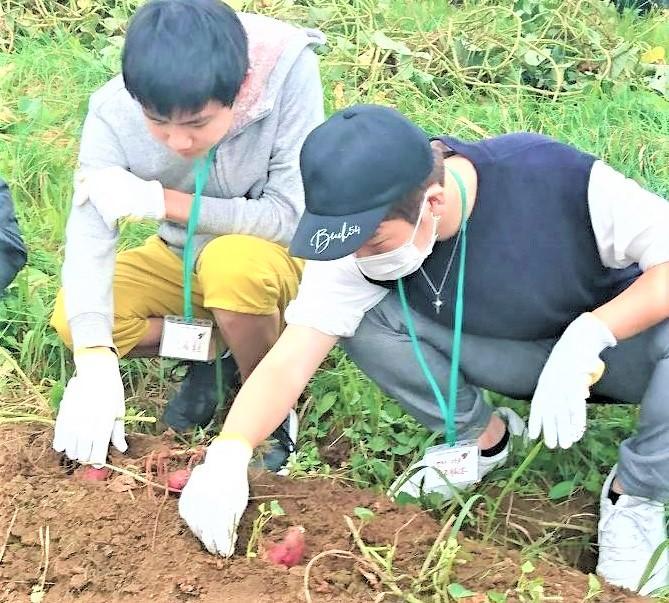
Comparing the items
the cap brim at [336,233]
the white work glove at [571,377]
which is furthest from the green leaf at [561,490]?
the cap brim at [336,233]

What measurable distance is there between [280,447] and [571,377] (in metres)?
0.82

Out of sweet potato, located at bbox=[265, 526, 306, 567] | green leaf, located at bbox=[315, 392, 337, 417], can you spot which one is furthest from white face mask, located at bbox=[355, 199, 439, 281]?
green leaf, located at bbox=[315, 392, 337, 417]

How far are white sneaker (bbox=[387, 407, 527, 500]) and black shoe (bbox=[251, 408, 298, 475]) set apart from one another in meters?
0.29

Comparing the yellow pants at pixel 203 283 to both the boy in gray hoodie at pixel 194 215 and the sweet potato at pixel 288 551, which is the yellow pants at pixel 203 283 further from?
the sweet potato at pixel 288 551

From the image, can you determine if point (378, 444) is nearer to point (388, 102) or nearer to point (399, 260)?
point (399, 260)

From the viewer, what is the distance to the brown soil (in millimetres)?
1578

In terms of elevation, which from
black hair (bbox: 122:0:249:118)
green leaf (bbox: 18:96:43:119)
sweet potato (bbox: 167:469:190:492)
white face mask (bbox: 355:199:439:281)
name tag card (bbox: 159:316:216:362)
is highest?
black hair (bbox: 122:0:249:118)

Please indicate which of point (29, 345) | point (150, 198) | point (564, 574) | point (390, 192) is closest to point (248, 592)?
point (564, 574)

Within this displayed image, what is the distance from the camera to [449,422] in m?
1.98

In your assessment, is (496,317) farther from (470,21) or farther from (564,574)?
(470,21)

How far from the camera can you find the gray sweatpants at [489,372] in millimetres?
1814

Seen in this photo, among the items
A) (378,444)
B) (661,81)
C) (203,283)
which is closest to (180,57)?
(203,283)

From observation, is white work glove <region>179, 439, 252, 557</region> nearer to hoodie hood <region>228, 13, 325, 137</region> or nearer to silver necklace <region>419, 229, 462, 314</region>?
silver necklace <region>419, 229, 462, 314</region>

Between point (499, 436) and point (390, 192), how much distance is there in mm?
847
